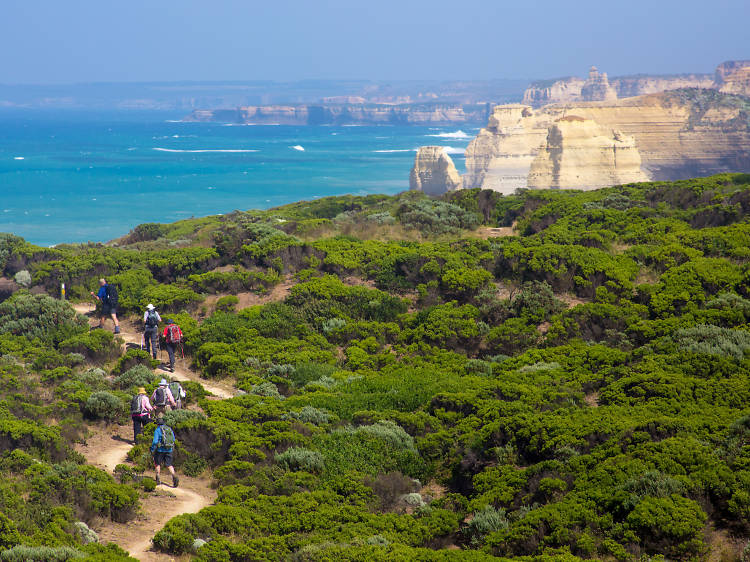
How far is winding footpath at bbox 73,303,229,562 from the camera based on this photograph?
357 inches

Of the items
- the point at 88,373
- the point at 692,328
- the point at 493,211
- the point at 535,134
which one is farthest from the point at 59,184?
the point at 692,328

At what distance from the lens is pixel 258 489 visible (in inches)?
408

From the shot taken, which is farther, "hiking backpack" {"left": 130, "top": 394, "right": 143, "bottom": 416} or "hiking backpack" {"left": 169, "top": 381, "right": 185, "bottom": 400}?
"hiking backpack" {"left": 169, "top": 381, "right": 185, "bottom": 400}

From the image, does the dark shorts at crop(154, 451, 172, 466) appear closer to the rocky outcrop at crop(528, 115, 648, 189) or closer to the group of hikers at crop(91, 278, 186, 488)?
the group of hikers at crop(91, 278, 186, 488)

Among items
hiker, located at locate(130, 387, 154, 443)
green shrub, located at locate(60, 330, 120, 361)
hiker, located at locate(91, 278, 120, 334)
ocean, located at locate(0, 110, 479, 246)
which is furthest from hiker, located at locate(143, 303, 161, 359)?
ocean, located at locate(0, 110, 479, 246)

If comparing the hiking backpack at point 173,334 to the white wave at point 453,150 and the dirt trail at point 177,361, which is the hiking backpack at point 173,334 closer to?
the dirt trail at point 177,361

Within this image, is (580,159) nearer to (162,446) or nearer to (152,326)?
(152,326)

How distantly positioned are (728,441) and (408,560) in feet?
15.5

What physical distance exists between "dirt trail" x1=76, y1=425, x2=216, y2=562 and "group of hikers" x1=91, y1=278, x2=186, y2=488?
29 centimetres

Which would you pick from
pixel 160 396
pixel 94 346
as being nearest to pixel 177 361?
pixel 94 346

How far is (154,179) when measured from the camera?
113 metres

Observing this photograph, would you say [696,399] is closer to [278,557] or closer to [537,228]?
[278,557]

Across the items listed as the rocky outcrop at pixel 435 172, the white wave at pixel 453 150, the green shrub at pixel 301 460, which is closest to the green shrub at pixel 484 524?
the green shrub at pixel 301 460

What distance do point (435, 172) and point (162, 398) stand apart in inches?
3506
